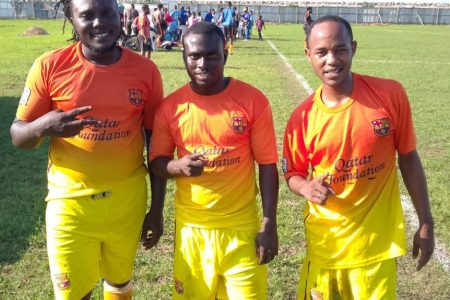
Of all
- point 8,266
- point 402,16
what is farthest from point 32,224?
point 402,16

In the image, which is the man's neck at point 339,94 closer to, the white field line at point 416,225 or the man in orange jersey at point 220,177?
A: the man in orange jersey at point 220,177

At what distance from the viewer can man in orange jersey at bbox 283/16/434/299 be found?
7.99 ft

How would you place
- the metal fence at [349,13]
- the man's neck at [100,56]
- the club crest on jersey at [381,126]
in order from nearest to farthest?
the club crest on jersey at [381,126] → the man's neck at [100,56] → the metal fence at [349,13]

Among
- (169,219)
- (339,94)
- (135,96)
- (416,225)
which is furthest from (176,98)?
(416,225)

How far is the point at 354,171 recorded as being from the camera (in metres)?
2.46

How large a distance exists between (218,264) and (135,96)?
102 cm

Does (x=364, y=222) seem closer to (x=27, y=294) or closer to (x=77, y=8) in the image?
(x=77, y=8)

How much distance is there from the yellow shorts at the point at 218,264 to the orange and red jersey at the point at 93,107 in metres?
0.55

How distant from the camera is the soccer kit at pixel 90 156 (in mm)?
2582

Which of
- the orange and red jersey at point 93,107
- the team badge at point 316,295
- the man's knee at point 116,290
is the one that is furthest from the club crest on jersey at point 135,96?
the team badge at point 316,295

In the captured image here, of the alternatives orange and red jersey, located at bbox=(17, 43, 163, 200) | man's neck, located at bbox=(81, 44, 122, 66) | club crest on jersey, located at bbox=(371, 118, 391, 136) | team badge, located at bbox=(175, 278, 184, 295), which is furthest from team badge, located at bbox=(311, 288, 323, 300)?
man's neck, located at bbox=(81, 44, 122, 66)

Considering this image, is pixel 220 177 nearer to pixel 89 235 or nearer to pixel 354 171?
pixel 354 171

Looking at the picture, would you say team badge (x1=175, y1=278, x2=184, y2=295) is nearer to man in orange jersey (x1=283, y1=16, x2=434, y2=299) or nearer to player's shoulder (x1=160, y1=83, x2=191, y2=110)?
man in orange jersey (x1=283, y1=16, x2=434, y2=299)

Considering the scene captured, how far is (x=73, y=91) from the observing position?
258 cm
